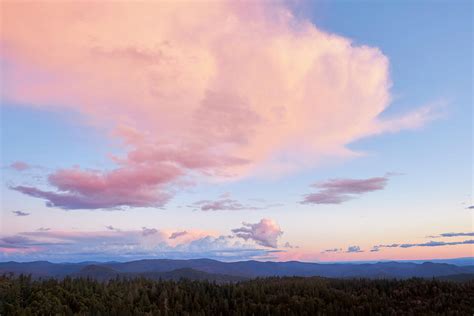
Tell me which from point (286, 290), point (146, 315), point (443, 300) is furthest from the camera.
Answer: point (286, 290)

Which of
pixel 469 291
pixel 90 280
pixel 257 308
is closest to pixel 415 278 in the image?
pixel 469 291

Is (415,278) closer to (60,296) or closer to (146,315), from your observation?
(146,315)

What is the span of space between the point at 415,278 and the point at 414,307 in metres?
6.46

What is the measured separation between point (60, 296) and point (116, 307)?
2.80 meters

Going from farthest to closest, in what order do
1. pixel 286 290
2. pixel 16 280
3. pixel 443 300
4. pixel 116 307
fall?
pixel 286 290, pixel 16 280, pixel 443 300, pixel 116 307

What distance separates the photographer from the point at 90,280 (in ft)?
69.4

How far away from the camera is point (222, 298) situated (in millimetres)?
18797

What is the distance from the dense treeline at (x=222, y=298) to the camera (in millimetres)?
16969

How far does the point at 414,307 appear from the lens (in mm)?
18078

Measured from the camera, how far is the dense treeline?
17.0 meters

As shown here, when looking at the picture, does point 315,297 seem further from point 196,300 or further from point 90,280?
point 90,280

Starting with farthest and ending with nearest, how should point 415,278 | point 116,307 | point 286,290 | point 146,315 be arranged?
point 415,278 → point 286,290 → point 116,307 → point 146,315

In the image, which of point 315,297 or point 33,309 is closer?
point 33,309

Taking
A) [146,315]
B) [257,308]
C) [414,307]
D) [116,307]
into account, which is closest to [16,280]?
[116,307]
